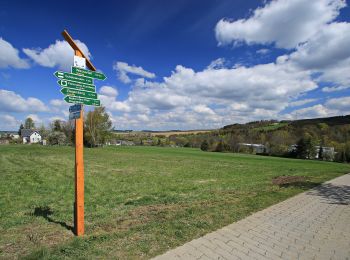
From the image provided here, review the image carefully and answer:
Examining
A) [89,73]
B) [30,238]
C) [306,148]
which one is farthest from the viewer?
[306,148]

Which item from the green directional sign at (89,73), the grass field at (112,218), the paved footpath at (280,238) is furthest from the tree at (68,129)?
the paved footpath at (280,238)

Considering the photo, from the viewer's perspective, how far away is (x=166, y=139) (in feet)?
371

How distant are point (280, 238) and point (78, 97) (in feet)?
15.4

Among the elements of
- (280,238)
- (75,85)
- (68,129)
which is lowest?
(280,238)

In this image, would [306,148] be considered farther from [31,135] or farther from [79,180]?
[31,135]

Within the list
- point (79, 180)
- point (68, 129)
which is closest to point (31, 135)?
point (68, 129)

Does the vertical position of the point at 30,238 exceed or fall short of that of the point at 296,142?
it falls short

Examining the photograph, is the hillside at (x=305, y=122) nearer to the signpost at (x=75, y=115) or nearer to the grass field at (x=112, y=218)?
the grass field at (x=112, y=218)

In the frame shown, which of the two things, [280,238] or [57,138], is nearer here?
[280,238]

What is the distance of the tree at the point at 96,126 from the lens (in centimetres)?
6334

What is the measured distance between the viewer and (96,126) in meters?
64.3

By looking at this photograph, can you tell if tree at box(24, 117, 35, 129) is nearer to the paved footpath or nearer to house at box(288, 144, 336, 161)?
house at box(288, 144, 336, 161)

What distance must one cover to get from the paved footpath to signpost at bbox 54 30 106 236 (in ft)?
6.50

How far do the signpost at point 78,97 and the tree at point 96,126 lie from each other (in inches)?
2363
